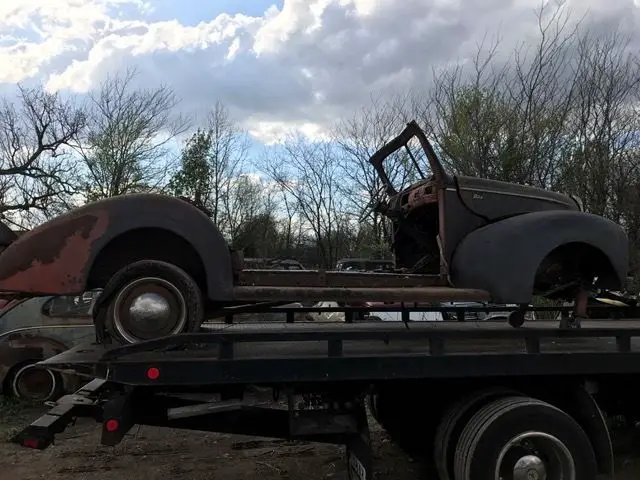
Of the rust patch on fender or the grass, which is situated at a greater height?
the rust patch on fender

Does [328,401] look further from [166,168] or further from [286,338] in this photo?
[166,168]

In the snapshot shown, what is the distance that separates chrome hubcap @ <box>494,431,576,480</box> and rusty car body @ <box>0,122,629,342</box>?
926 millimetres

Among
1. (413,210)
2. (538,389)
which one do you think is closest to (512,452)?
(538,389)

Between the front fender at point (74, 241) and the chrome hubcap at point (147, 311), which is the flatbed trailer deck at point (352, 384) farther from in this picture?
the front fender at point (74, 241)

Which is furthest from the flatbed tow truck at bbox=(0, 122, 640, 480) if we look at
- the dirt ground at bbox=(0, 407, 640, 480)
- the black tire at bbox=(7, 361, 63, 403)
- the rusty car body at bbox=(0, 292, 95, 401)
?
the black tire at bbox=(7, 361, 63, 403)

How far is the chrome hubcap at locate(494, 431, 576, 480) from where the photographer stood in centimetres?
370

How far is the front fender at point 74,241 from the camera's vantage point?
379cm

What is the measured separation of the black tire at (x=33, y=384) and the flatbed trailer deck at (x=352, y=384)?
359 cm

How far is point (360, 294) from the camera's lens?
408 cm

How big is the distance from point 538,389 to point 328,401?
1.44 m

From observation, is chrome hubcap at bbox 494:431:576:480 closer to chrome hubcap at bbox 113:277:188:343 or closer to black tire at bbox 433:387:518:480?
black tire at bbox 433:387:518:480

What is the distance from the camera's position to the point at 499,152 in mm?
13961

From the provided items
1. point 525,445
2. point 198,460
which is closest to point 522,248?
point 525,445

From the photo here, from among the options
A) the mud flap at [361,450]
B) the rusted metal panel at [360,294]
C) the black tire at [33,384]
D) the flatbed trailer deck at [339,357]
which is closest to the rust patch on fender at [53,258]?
the flatbed trailer deck at [339,357]
